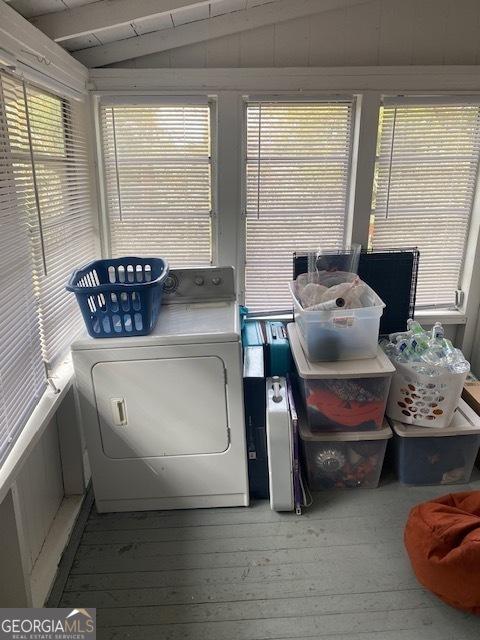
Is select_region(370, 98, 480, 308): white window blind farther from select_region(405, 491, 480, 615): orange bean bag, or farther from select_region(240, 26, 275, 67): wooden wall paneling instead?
select_region(405, 491, 480, 615): orange bean bag

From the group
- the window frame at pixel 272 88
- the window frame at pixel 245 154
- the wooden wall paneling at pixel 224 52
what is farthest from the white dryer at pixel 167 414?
the wooden wall paneling at pixel 224 52

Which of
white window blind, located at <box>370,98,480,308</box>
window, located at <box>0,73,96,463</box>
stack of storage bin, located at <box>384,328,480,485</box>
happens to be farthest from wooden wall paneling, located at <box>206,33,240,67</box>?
stack of storage bin, located at <box>384,328,480,485</box>

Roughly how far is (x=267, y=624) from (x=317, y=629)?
17cm

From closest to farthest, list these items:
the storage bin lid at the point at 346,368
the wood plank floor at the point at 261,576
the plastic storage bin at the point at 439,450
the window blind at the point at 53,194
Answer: the wood plank floor at the point at 261,576, the window blind at the point at 53,194, the storage bin lid at the point at 346,368, the plastic storage bin at the point at 439,450

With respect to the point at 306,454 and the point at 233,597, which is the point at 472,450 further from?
the point at 233,597

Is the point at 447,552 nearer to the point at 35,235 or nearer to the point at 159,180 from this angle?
the point at 35,235

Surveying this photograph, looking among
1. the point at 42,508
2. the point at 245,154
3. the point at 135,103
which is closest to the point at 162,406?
the point at 42,508

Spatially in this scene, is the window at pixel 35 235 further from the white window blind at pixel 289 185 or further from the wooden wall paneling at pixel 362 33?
the wooden wall paneling at pixel 362 33

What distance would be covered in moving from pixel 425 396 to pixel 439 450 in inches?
12.0

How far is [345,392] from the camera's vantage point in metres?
2.13

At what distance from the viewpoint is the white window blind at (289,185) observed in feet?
8.02

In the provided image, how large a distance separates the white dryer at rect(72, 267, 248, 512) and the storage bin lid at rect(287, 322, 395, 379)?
35 centimetres

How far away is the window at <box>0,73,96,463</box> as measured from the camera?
4.95ft

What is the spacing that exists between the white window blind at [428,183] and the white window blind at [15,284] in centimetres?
178
